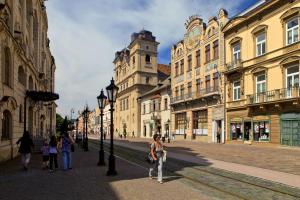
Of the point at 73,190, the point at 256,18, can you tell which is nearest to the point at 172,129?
the point at 256,18

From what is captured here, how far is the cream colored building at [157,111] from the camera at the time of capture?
5454cm

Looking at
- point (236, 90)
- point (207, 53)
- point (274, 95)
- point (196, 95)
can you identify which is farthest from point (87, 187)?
point (196, 95)

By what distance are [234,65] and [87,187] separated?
26.9 metres

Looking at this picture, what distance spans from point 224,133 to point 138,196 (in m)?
29.2

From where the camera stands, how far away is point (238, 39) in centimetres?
3428

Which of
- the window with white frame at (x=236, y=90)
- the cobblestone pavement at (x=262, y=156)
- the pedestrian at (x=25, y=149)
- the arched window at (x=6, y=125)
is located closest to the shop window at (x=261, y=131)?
the cobblestone pavement at (x=262, y=156)

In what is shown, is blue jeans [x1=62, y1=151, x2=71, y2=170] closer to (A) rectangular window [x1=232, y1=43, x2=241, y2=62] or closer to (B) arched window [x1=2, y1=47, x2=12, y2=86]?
(B) arched window [x1=2, y1=47, x2=12, y2=86]

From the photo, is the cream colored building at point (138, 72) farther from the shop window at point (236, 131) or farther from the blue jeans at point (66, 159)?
the blue jeans at point (66, 159)

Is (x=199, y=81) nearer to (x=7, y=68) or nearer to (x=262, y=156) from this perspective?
(x=262, y=156)

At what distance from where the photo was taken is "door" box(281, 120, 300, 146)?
26.5 meters

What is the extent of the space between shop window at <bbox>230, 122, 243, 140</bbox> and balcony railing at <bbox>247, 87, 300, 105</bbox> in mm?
3673

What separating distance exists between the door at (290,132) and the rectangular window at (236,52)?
891 cm

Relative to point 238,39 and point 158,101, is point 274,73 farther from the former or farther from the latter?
point 158,101

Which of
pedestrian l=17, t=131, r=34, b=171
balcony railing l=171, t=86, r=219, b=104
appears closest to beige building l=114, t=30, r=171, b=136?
balcony railing l=171, t=86, r=219, b=104
